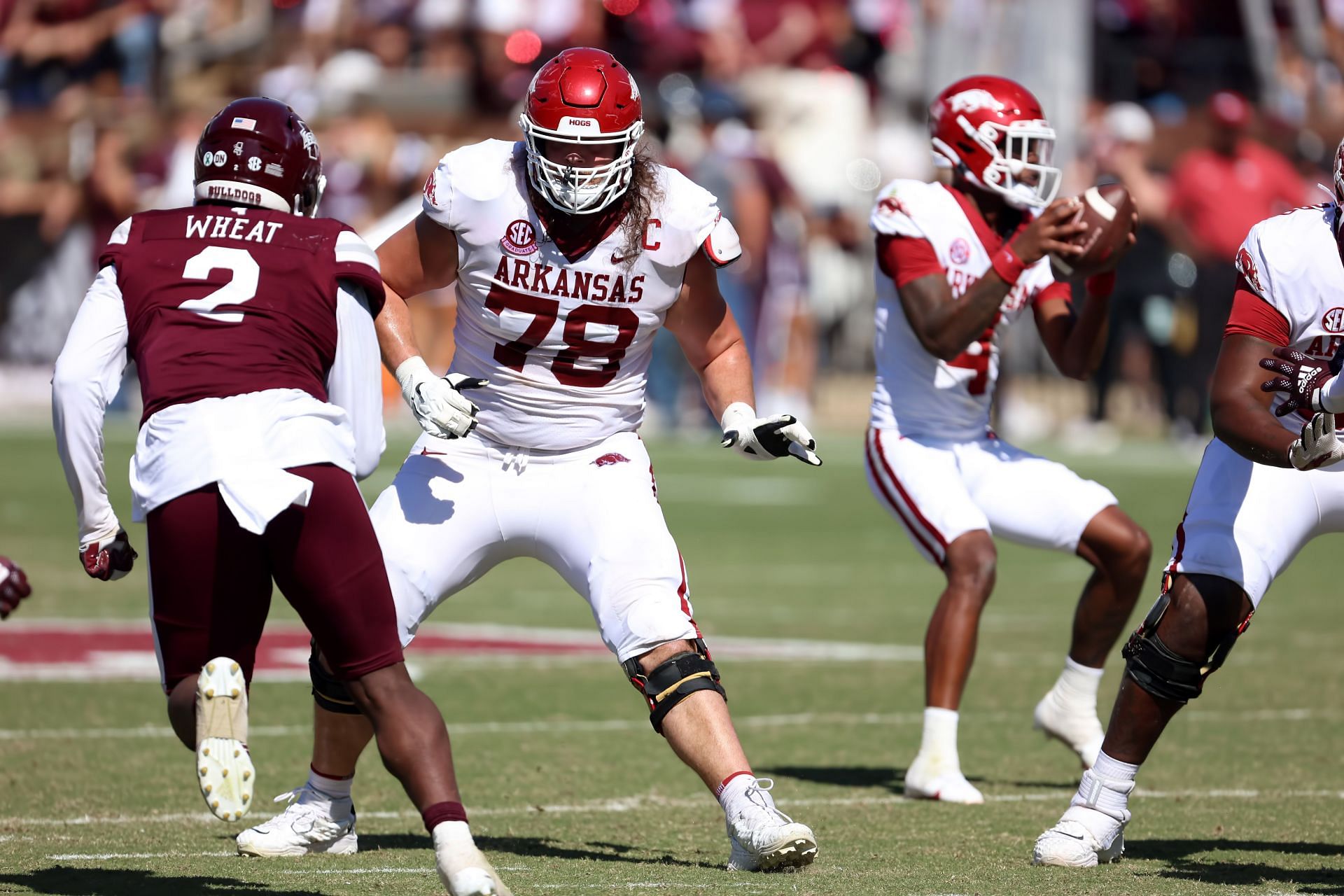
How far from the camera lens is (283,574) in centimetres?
462

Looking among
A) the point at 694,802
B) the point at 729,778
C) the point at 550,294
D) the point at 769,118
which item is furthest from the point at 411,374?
the point at 769,118

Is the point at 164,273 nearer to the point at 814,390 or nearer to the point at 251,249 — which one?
the point at 251,249

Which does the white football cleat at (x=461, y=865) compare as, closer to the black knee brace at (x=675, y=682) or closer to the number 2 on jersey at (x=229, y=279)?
the black knee brace at (x=675, y=682)

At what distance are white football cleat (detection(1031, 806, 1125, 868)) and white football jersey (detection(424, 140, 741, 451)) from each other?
1.59 metres

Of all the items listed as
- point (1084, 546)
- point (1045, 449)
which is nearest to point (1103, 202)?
point (1084, 546)

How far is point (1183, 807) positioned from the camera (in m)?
6.30

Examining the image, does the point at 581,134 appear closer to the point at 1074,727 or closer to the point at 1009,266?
the point at 1009,266

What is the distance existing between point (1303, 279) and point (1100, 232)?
142cm

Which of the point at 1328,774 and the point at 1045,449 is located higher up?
the point at 1328,774

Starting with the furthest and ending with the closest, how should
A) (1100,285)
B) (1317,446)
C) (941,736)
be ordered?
1. (1100,285)
2. (941,736)
3. (1317,446)

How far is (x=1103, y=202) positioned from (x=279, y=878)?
132 inches

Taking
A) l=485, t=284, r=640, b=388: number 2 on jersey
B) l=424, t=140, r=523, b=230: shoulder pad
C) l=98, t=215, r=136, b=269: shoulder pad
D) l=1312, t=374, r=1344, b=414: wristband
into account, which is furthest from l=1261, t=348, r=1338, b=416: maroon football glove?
l=98, t=215, r=136, b=269: shoulder pad

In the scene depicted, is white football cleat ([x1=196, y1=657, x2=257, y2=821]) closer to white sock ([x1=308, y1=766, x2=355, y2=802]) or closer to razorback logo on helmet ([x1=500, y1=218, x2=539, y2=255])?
white sock ([x1=308, y1=766, x2=355, y2=802])

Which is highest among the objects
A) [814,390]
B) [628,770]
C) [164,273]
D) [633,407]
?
[164,273]
